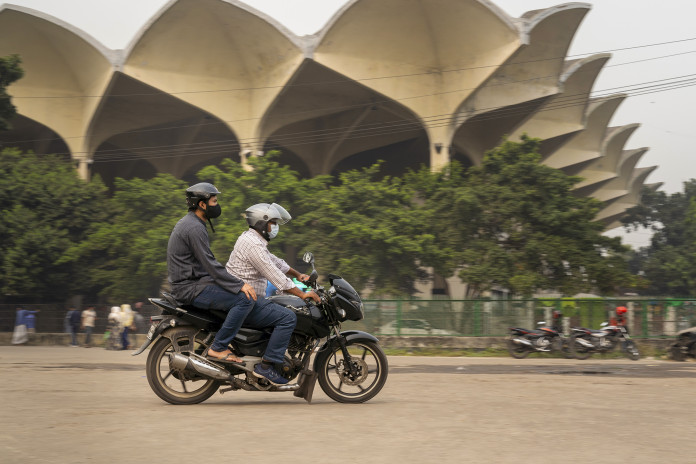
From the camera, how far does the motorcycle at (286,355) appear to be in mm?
6289

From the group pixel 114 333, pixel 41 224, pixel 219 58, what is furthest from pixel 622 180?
pixel 114 333

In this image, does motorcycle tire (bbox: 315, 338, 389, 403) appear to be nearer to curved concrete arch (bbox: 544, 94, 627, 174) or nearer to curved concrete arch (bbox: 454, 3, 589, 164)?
curved concrete arch (bbox: 454, 3, 589, 164)

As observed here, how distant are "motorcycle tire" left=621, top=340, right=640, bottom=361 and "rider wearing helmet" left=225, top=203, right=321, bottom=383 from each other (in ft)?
41.4

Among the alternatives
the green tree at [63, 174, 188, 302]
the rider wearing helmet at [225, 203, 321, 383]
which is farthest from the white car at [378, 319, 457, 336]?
the rider wearing helmet at [225, 203, 321, 383]

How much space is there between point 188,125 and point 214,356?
36340mm

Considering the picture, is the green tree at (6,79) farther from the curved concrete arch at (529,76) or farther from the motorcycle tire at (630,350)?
the motorcycle tire at (630,350)

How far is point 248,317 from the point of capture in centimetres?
634

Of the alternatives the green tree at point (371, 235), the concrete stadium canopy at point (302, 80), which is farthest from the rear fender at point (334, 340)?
the concrete stadium canopy at point (302, 80)

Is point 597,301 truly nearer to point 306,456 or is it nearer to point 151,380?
point 151,380

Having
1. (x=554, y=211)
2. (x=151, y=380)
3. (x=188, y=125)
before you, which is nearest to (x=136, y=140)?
(x=188, y=125)

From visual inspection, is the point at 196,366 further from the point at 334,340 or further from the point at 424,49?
the point at 424,49

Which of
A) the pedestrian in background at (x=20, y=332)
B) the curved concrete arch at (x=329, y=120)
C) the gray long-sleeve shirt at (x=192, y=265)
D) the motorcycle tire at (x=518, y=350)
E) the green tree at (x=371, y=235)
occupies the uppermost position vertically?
the curved concrete arch at (x=329, y=120)

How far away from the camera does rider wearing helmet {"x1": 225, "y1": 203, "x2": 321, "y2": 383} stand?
6266 mm

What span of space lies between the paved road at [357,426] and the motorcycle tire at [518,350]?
953 centimetres
